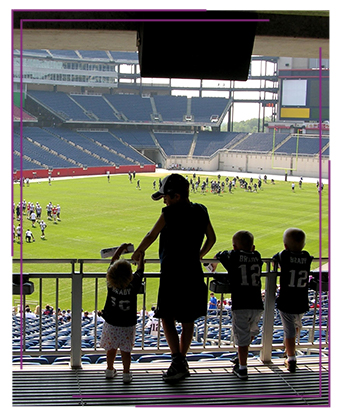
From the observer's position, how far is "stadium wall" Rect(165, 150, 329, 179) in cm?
4150

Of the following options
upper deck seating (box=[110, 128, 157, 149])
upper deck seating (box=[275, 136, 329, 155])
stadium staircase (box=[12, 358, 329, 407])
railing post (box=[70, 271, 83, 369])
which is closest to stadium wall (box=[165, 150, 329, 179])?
upper deck seating (box=[275, 136, 329, 155])

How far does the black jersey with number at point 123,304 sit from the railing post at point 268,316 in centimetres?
87

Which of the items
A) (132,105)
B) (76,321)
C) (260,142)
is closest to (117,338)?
(76,321)

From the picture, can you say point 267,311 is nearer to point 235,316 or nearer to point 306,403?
point 235,316

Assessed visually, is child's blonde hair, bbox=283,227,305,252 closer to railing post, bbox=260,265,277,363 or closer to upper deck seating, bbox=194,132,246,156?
railing post, bbox=260,265,277,363

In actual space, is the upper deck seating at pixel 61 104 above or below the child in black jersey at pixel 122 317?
above

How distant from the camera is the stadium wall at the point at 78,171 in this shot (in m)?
32.8

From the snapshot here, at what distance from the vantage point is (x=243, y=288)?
9.17 ft

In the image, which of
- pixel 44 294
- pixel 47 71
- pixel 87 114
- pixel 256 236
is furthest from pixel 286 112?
pixel 44 294

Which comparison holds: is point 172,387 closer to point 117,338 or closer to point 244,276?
point 117,338

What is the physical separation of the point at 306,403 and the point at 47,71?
Answer: 49565mm

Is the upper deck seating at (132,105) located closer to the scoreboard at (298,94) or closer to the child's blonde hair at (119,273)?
the scoreboard at (298,94)

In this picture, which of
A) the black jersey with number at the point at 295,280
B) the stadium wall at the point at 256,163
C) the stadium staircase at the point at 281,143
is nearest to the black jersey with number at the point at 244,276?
the black jersey with number at the point at 295,280

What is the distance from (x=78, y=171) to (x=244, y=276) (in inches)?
1354
